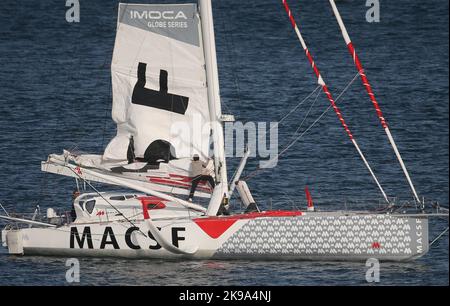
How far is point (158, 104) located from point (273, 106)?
2694 cm

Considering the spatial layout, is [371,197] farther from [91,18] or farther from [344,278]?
[91,18]

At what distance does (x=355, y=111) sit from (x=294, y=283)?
32.3 metres

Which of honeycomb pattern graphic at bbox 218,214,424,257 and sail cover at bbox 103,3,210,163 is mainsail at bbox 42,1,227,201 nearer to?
sail cover at bbox 103,3,210,163

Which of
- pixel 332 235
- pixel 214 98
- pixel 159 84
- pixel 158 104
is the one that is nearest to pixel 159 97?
pixel 158 104

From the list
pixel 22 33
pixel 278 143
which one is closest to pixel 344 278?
pixel 278 143

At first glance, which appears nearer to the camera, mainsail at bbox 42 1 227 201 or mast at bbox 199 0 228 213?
mast at bbox 199 0 228 213

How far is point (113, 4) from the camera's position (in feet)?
426

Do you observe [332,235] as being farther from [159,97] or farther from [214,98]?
[159,97]

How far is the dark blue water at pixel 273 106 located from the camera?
5600 centimetres

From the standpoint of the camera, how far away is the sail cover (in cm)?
5956

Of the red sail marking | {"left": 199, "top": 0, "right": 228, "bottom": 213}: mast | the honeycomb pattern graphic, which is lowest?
the honeycomb pattern graphic

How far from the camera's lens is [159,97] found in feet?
199

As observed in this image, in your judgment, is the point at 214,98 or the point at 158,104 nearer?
the point at 214,98

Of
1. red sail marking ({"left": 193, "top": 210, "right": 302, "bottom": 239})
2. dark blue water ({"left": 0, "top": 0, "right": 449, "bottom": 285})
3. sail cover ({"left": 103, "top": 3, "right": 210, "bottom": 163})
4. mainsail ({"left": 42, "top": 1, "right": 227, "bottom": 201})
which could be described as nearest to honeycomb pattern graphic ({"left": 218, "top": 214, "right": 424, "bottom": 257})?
red sail marking ({"left": 193, "top": 210, "right": 302, "bottom": 239})
